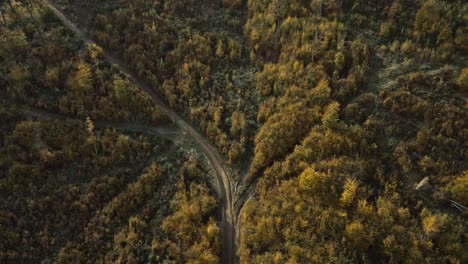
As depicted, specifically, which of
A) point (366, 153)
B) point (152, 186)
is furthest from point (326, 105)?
point (152, 186)

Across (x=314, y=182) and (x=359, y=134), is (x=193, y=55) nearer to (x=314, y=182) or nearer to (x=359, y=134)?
(x=359, y=134)

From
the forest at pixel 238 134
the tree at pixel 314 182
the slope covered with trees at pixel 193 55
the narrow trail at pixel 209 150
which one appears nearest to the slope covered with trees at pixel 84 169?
the forest at pixel 238 134

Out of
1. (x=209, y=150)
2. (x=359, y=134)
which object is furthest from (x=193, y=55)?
(x=359, y=134)

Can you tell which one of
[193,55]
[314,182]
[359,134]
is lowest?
[314,182]

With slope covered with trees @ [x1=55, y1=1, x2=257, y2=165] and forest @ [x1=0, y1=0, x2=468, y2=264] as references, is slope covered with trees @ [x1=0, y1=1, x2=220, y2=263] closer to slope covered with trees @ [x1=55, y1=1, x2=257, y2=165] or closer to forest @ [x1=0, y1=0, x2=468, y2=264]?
forest @ [x1=0, y1=0, x2=468, y2=264]

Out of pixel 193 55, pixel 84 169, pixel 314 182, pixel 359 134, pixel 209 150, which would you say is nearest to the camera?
pixel 314 182
